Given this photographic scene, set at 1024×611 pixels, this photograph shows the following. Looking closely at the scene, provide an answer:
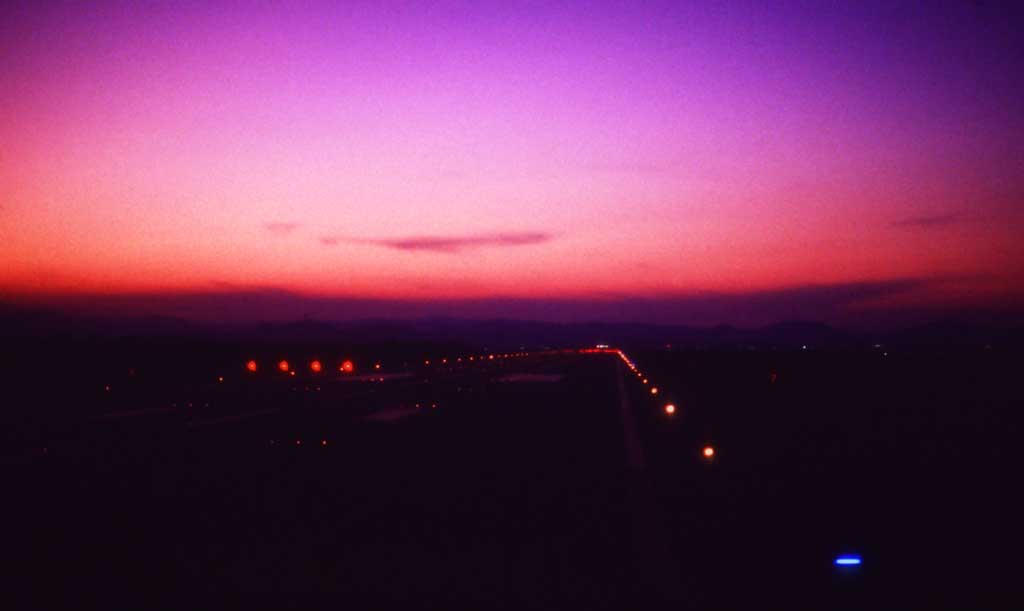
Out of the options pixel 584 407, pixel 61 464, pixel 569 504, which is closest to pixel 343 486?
pixel 569 504

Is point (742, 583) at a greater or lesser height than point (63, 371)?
lesser

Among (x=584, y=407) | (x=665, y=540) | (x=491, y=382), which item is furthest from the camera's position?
(x=491, y=382)

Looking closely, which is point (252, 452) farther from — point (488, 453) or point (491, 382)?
point (491, 382)

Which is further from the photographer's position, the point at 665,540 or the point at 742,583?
the point at 665,540

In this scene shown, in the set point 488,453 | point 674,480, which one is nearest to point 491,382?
point 488,453

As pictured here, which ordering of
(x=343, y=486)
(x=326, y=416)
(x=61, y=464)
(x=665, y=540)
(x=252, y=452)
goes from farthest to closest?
1. (x=326, y=416)
2. (x=252, y=452)
3. (x=61, y=464)
4. (x=343, y=486)
5. (x=665, y=540)

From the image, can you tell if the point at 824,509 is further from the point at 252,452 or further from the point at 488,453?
the point at 252,452
